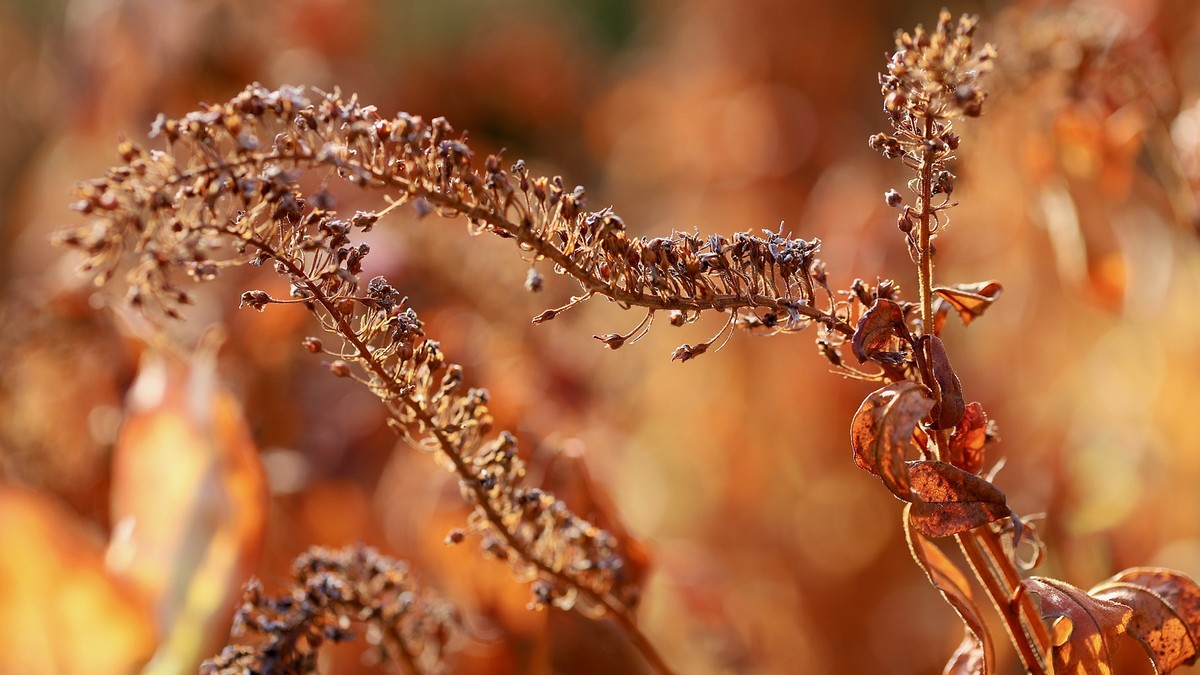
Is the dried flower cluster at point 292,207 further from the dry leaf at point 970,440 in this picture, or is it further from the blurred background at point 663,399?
the blurred background at point 663,399

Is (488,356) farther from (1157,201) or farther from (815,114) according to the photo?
(815,114)

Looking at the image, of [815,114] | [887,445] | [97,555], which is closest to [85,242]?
[887,445]

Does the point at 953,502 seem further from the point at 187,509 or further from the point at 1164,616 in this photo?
the point at 187,509

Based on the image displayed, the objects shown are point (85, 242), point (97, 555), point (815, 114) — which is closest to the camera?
point (85, 242)

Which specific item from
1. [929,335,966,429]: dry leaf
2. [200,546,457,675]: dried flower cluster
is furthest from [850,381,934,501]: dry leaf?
[200,546,457,675]: dried flower cluster

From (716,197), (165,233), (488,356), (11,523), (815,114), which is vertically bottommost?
(165,233)
